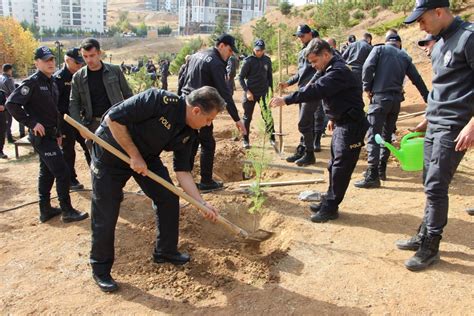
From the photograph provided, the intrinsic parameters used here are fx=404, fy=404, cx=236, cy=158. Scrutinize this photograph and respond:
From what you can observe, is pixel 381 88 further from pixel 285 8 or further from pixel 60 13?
pixel 60 13

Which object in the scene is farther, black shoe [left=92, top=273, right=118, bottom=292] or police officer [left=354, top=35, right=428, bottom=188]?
police officer [left=354, top=35, right=428, bottom=188]

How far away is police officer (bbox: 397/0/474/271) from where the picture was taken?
317 centimetres

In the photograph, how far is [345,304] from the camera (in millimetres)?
3205

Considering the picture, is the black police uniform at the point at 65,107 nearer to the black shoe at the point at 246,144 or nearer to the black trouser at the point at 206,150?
the black trouser at the point at 206,150

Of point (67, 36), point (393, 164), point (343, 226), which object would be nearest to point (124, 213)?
point (343, 226)

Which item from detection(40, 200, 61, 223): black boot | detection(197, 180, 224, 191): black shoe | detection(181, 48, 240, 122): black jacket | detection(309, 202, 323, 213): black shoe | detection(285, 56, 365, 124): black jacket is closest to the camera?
detection(285, 56, 365, 124): black jacket

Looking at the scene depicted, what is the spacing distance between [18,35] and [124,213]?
72387 millimetres

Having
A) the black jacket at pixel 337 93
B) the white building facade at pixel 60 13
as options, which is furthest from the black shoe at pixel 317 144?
the white building facade at pixel 60 13

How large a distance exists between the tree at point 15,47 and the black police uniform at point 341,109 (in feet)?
224

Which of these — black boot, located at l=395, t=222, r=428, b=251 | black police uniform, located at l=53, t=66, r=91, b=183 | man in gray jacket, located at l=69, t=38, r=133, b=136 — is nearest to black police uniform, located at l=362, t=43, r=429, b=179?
black boot, located at l=395, t=222, r=428, b=251

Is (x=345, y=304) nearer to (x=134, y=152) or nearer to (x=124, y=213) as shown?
(x=134, y=152)

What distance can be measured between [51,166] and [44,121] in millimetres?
587

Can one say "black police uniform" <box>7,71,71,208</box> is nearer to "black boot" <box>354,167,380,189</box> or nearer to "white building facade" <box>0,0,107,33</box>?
"black boot" <box>354,167,380,189</box>

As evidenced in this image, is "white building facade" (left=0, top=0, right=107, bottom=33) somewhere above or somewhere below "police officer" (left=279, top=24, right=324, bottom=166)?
above
